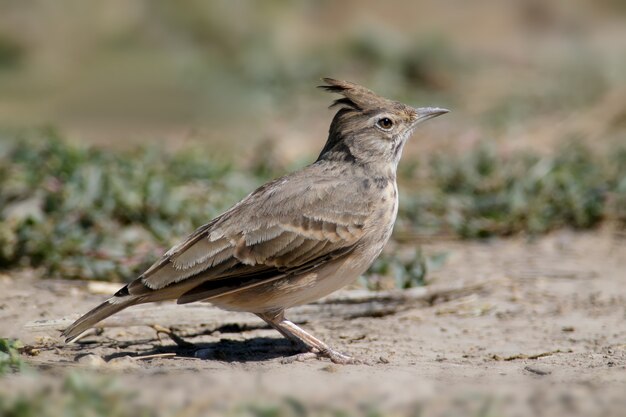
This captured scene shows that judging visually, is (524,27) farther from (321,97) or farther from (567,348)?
(567,348)

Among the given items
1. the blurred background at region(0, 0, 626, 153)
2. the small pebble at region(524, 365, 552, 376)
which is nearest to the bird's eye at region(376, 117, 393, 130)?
the small pebble at region(524, 365, 552, 376)

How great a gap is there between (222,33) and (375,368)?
10.6 metres

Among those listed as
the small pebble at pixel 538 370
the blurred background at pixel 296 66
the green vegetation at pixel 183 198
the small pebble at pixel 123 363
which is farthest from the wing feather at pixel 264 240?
the blurred background at pixel 296 66

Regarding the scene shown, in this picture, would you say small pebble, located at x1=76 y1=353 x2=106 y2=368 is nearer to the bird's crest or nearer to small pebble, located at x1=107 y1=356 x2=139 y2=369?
small pebble, located at x1=107 y1=356 x2=139 y2=369

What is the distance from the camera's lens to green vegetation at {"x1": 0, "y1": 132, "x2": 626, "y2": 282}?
21.3 ft

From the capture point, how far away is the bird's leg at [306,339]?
4.77 metres

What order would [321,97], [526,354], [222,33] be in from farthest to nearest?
[222,33], [321,97], [526,354]

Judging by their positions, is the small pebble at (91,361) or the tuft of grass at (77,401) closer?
the tuft of grass at (77,401)

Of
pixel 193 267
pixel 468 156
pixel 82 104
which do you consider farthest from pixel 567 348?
pixel 82 104

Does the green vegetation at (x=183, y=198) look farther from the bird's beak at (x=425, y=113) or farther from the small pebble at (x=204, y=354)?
the small pebble at (x=204, y=354)

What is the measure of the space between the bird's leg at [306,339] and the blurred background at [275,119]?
1.18 m

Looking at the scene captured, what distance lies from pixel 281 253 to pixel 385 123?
118 cm

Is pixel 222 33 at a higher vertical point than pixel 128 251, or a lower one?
higher

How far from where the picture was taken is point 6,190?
7.28 m
